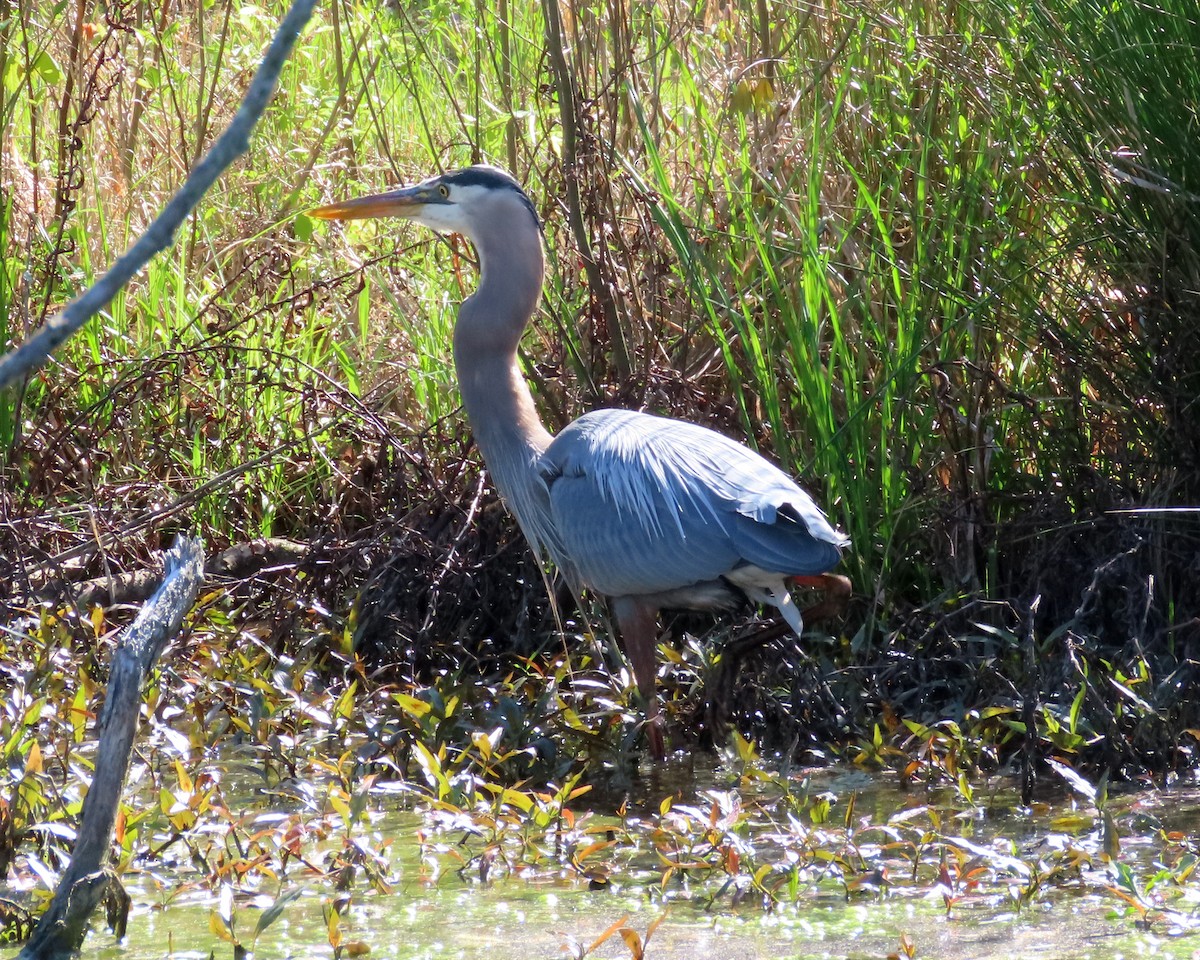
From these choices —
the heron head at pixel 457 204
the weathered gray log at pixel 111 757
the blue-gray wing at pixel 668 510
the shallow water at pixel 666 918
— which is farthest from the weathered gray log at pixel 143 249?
the heron head at pixel 457 204

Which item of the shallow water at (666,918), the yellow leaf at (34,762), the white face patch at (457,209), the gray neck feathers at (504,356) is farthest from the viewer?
the white face patch at (457,209)

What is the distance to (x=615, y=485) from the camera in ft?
12.8

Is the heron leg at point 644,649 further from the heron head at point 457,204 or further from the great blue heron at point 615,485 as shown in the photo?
the heron head at point 457,204

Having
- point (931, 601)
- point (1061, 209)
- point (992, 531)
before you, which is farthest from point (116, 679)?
point (1061, 209)

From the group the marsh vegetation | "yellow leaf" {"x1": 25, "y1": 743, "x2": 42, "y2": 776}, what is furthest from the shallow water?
"yellow leaf" {"x1": 25, "y1": 743, "x2": 42, "y2": 776}

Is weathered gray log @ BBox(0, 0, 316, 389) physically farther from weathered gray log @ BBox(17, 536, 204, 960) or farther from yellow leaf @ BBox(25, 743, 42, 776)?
yellow leaf @ BBox(25, 743, 42, 776)

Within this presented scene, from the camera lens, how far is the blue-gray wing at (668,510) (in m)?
3.68

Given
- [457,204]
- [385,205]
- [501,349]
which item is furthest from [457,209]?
[501,349]

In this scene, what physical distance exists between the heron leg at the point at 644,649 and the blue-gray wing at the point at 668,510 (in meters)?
0.04

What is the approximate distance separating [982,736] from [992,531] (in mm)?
783

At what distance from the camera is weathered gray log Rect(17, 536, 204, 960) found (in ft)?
7.34

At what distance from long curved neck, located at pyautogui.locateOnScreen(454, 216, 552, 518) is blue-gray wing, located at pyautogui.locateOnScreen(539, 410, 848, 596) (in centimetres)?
16

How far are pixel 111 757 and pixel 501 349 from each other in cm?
215

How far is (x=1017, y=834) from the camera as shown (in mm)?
3133
